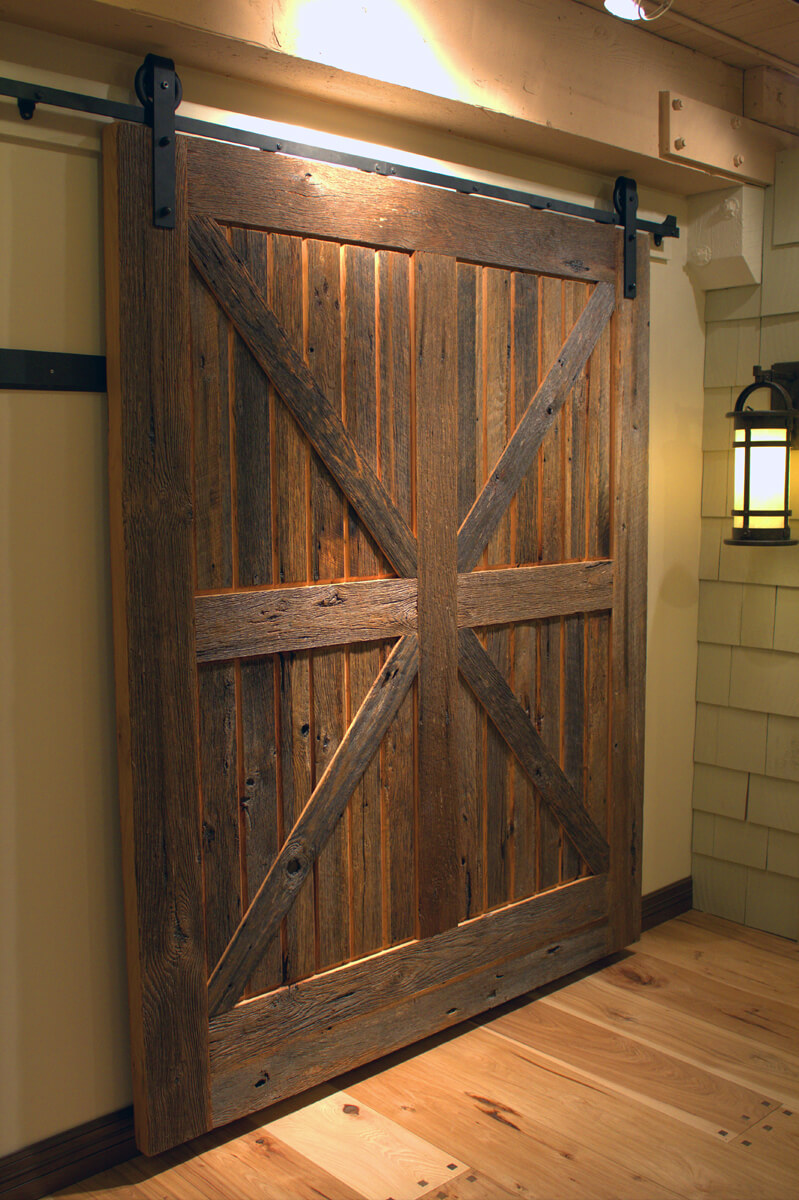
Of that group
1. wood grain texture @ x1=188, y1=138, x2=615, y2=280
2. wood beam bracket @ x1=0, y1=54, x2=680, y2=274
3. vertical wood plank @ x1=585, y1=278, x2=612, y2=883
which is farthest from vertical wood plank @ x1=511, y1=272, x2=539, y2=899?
wood beam bracket @ x1=0, y1=54, x2=680, y2=274

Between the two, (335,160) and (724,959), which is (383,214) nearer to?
(335,160)

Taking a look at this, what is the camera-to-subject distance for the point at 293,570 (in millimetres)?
2402

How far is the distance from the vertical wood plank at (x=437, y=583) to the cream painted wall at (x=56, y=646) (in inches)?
24.8

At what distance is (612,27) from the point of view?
9.35 feet

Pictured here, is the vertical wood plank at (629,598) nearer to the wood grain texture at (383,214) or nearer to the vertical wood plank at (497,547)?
the wood grain texture at (383,214)

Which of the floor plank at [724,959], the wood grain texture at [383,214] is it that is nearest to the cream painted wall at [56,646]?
the wood grain texture at [383,214]

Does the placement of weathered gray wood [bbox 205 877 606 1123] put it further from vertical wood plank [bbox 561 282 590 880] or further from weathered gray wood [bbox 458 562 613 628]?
weathered gray wood [bbox 458 562 613 628]

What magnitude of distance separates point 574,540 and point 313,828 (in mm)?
1194

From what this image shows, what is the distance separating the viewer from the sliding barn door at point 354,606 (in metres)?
2.17

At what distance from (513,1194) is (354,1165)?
1.16 feet

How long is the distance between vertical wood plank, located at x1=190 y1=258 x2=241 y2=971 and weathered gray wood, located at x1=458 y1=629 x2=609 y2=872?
2.44 ft

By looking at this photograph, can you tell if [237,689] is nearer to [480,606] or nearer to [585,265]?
[480,606]

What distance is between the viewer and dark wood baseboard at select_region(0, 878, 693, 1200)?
2098 mm

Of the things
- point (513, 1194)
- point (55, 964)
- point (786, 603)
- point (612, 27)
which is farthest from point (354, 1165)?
point (612, 27)
